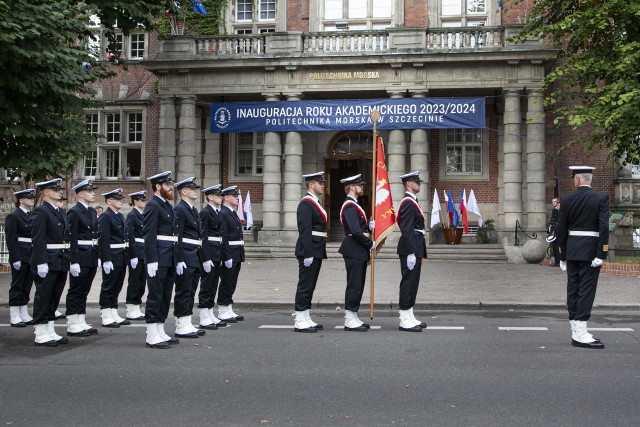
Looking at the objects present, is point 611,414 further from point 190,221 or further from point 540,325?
point 190,221

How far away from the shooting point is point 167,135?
2228cm

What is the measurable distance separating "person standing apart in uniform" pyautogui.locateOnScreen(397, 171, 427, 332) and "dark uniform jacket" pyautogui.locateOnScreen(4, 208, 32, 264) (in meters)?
5.66

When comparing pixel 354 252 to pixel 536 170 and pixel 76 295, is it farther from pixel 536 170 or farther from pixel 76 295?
pixel 536 170

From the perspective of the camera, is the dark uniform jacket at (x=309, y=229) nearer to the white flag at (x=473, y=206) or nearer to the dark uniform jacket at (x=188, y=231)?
the dark uniform jacket at (x=188, y=231)

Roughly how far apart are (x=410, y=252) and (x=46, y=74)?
7.17 m

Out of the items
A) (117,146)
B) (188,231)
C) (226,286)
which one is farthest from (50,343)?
(117,146)

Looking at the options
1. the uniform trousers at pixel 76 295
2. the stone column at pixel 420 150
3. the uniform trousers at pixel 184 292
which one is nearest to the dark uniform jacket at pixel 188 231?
the uniform trousers at pixel 184 292

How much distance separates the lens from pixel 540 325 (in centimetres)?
952

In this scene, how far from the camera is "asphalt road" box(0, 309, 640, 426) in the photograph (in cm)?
523

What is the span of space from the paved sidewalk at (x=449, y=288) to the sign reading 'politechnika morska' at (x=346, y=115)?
469 centimetres

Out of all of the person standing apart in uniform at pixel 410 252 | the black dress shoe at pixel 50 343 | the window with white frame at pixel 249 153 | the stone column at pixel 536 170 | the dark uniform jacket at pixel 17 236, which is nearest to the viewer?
the black dress shoe at pixel 50 343

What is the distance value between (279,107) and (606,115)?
9699mm

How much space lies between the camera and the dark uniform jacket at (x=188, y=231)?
28.6 ft

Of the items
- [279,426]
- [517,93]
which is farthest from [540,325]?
[517,93]
